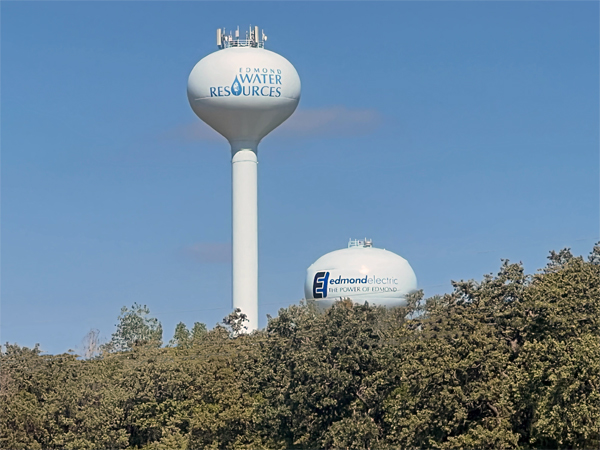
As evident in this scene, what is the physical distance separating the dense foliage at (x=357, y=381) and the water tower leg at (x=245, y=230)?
9.60 metres

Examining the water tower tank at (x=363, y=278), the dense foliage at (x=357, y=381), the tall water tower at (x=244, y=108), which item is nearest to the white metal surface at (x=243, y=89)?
the tall water tower at (x=244, y=108)

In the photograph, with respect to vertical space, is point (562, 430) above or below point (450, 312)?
below

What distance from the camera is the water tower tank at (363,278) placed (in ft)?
256

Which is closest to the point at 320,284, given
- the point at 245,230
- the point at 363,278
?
the point at 363,278

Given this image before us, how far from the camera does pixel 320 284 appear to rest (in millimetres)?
79562

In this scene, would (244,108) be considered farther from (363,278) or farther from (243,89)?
(363,278)

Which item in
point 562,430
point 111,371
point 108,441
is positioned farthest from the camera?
point 111,371

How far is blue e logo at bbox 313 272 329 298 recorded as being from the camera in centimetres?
7912

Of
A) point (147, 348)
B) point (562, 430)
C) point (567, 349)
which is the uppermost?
point (147, 348)

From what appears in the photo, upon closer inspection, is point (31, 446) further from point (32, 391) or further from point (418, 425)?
point (418, 425)

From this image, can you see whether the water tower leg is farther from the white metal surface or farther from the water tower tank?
the water tower tank

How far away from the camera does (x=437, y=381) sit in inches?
2067

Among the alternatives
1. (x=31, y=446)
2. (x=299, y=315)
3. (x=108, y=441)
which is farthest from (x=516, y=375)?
(x=31, y=446)

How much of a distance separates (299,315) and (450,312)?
11.0 m
